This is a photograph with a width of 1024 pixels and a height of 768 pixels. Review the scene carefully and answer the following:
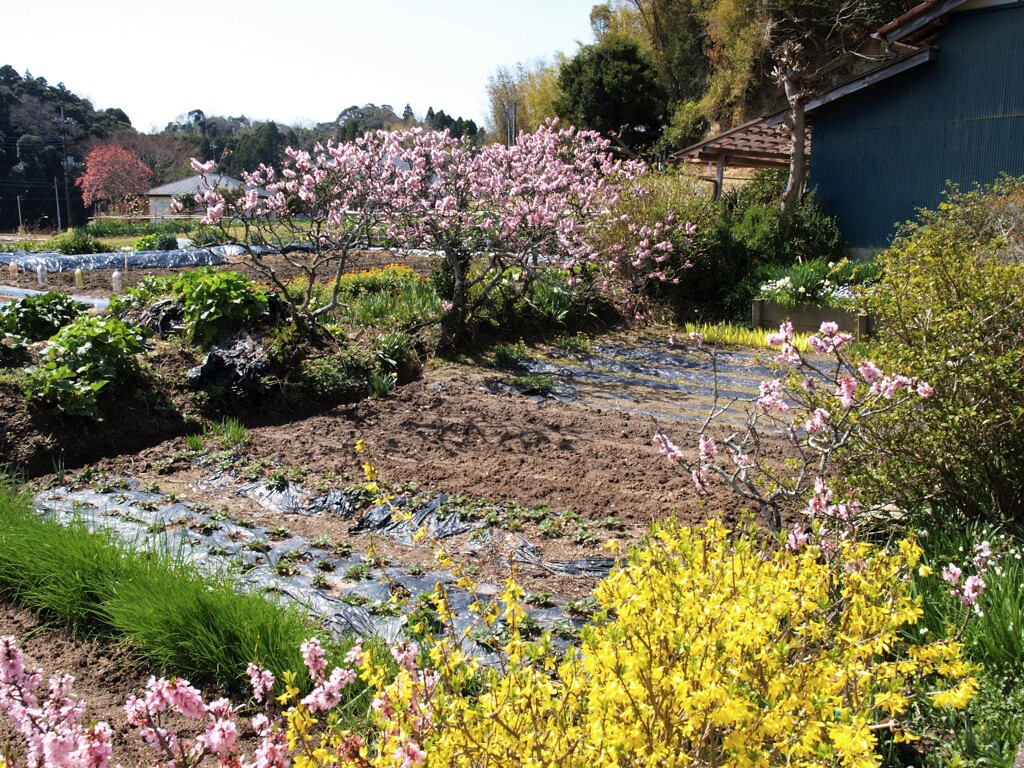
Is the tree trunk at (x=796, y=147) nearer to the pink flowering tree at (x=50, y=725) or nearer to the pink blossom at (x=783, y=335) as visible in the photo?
the pink blossom at (x=783, y=335)

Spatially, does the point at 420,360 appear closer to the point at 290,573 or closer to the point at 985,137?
the point at 290,573

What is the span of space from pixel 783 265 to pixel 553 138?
15.8ft

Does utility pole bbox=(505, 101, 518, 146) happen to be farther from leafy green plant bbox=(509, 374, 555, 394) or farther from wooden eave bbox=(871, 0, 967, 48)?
leafy green plant bbox=(509, 374, 555, 394)

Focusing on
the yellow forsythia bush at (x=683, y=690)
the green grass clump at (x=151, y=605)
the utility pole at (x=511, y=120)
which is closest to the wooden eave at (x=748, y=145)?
the green grass clump at (x=151, y=605)

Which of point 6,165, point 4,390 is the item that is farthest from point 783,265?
point 6,165

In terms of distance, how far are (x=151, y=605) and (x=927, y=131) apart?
15631 mm

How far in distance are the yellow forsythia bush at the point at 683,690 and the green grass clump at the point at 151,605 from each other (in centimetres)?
117

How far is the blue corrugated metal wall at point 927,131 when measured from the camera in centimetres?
1392

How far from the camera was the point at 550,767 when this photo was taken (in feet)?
5.63

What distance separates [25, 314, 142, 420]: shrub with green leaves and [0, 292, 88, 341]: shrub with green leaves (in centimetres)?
89

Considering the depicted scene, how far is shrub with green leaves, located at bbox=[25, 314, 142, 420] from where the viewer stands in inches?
255

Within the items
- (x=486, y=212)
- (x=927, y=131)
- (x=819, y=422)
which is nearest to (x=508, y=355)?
(x=486, y=212)

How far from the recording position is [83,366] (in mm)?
6734

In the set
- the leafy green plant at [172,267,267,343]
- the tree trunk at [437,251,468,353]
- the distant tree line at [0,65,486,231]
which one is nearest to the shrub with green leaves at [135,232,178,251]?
the leafy green plant at [172,267,267,343]
